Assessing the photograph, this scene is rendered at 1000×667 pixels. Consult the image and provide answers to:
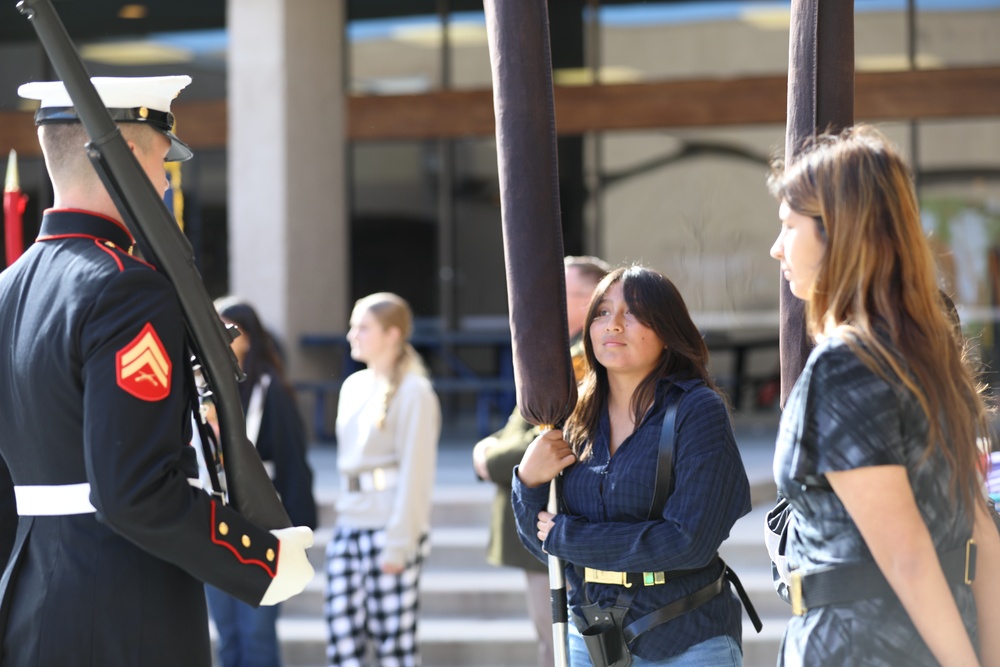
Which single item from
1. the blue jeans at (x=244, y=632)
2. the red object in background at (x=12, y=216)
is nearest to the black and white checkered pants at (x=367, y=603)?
the blue jeans at (x=244, y=632)

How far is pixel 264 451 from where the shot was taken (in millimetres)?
5039

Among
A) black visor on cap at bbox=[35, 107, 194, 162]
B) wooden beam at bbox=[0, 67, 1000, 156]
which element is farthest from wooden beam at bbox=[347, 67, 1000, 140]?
black visor on cap at bbox=[35, 107, 194, 162]

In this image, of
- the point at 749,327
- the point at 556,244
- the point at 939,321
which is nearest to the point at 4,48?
the point at 749,327

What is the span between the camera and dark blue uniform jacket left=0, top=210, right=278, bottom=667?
6.66 feet

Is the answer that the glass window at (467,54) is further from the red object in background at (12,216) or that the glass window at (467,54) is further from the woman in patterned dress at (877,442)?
the woman in patterned dress at (877,442)

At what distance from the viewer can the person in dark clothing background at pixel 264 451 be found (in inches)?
196

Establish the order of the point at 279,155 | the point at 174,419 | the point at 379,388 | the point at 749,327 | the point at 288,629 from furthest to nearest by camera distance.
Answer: the point at 749,327
the point at 279,155
the point at 288,629
the point at 379,388
the point at 174,419

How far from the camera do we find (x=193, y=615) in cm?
228

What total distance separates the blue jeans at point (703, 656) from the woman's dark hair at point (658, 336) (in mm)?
465

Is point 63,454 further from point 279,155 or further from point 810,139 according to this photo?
point 279,155

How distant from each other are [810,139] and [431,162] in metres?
9.64

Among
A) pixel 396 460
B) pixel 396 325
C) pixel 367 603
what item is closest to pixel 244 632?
pixel 367 603

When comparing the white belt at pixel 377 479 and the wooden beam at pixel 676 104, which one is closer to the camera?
the white belt at pixel 377 479

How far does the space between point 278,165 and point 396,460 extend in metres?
5.76
